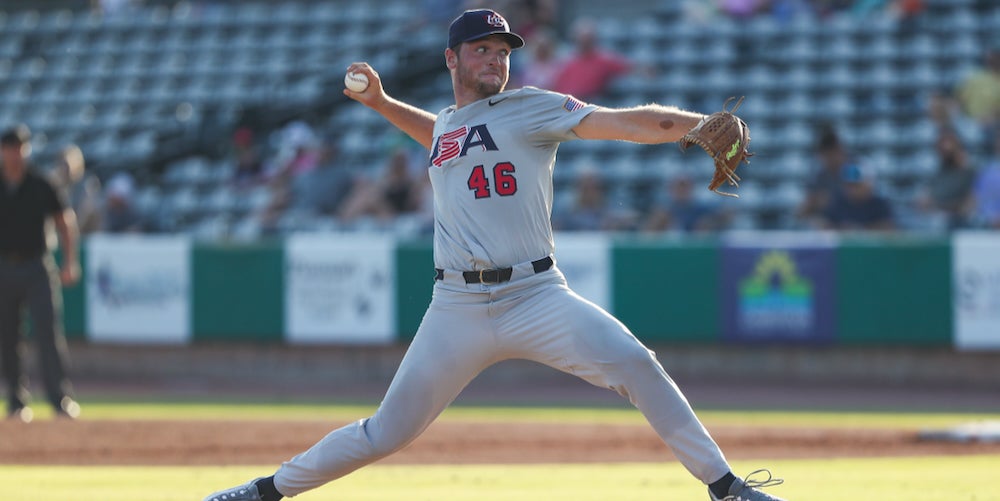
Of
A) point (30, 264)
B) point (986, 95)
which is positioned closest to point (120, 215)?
point (30, 264)

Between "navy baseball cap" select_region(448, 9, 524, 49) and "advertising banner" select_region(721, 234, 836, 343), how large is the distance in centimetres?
846

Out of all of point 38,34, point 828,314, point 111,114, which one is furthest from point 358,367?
point 38,34

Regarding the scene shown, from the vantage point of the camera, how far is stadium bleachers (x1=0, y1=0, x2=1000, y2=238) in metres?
15.9

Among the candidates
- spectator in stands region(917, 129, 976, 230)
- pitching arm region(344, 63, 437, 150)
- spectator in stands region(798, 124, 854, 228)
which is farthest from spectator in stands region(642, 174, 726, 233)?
pitching arm region(344, 63, 437, 150)

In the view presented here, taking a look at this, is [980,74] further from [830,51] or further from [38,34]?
[38,34]

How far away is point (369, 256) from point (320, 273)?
59 centimetres

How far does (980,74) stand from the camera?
48.5ft

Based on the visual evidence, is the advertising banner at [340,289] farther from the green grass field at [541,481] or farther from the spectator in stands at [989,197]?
the green grass field at [541,481]

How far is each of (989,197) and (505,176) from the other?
9082 millimetres

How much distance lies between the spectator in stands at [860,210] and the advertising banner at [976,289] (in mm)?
748

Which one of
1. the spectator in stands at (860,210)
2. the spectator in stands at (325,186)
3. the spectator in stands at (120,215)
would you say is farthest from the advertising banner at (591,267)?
the spectator in stands at (120,215)

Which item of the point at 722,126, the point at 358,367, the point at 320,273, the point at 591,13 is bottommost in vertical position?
the point at 358,367

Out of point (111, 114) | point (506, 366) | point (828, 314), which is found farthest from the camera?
point (111, 114)

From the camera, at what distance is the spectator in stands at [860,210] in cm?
1360
